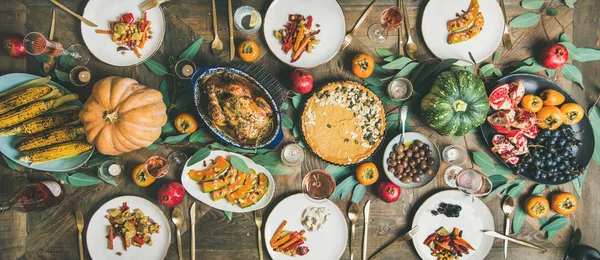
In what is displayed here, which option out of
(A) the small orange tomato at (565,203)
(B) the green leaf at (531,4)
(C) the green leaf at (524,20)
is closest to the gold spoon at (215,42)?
(C) the green leaf at (524,20)

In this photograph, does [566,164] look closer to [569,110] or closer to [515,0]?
[569,110]

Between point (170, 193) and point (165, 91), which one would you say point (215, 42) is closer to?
point (165, 91)

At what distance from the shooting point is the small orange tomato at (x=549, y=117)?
2578 millimetres

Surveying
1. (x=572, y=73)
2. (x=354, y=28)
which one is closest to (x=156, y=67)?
(x=354, y=28)

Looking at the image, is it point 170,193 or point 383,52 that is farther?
point 383,52

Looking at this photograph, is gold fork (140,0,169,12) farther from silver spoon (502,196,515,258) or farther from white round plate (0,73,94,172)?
silver spoon (502,196,515,258)

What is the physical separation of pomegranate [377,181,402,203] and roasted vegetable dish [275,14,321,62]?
107cm

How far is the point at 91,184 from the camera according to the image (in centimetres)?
266

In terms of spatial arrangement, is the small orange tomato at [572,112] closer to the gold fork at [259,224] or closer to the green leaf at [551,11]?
the green leaf at [551,11]

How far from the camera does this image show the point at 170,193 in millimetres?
2561

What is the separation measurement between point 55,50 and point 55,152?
0.72 metres

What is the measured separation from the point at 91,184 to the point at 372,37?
7.45 ft

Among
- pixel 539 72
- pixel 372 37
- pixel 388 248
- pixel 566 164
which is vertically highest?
pixel 372 37

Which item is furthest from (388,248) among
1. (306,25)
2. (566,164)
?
(306,25)
